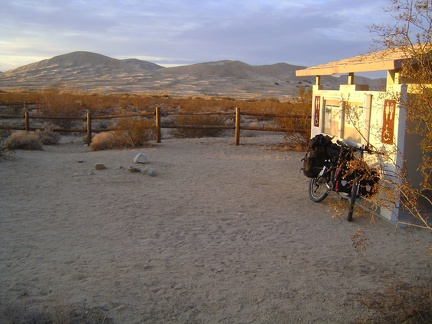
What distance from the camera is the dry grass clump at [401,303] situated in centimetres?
441

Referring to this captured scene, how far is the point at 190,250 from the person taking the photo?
252 inches

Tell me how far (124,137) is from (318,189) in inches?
356

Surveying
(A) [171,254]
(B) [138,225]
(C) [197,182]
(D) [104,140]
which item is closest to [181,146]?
(D) [104,140]

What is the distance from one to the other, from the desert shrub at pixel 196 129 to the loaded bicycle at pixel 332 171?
12261mm

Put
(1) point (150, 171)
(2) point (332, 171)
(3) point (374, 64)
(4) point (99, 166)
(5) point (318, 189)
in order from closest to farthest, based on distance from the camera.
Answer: (3) point (374, 64) < (2) point (332, 171) < (5) point (318, 189) < (1) point (150, 171) < (4) point (99, 166)

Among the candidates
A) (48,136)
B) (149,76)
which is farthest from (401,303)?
(149,76)

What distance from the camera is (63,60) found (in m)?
133

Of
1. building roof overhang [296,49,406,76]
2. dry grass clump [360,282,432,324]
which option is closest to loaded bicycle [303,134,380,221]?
building roof overhang [296,49,406,76]

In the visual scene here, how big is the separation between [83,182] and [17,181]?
145cm

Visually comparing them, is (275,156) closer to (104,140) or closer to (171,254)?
(104,140)

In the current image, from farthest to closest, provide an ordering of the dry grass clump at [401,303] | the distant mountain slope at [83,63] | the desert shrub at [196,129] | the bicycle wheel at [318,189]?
1. the distant mountain slope at [83,63]
2. the desert shrub at [196,129]
3. the bicycle wheel at [318,189]
4. the dry grass clump at [401,303]

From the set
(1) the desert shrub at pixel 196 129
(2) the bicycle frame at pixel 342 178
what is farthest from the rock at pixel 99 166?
(1) the desert shrub at pixel 196 129

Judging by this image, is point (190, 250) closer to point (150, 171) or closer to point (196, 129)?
Result: point (150, 171)

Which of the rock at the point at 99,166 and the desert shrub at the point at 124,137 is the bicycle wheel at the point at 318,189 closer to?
the rock at the point at 99,166
